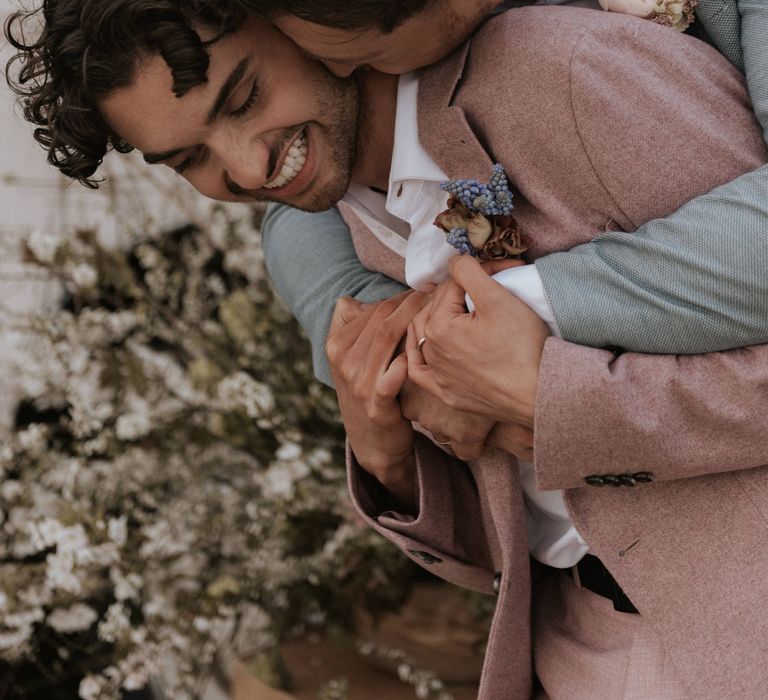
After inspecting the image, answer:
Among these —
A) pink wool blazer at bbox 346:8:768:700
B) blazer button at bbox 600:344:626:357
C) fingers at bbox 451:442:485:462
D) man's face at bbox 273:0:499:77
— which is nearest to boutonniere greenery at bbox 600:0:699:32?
pink wool blazer at bbox 346:8:768:700

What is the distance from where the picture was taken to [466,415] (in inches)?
64.8

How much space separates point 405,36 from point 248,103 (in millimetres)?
354

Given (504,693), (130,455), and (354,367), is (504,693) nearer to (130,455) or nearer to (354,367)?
(354,367)

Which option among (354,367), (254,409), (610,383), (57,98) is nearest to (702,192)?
(610,383)

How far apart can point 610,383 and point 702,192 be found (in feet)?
1.13

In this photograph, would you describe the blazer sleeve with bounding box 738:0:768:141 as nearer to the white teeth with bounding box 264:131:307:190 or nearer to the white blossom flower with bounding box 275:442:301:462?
the white teeth with bounding box 264:131:307:190

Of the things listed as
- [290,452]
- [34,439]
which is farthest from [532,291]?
[34,439]

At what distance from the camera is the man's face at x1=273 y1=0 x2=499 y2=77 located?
1.59 m

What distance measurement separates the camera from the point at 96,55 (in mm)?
1795

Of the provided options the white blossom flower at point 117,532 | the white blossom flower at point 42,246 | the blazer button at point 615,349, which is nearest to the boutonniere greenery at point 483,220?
the blazer button at point 615,349

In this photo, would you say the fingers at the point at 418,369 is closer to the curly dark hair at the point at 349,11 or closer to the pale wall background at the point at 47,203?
the curly dark hair at the point at 349,11

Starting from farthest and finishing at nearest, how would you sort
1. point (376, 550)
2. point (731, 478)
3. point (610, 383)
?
1. point (376, 550)
2. point (731, 478)
3. point (610, 383)

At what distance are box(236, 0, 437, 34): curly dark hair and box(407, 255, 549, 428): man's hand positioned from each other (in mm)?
417

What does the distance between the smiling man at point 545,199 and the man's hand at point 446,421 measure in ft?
0.14
